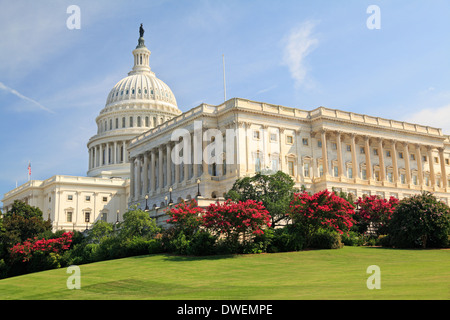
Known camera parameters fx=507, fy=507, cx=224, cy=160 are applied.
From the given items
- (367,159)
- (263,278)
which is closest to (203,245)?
(263,278)

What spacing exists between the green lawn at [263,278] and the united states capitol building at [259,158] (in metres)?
21.1

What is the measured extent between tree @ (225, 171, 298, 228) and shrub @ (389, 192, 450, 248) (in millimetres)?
11619

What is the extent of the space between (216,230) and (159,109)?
302ft

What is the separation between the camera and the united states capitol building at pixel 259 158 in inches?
3029

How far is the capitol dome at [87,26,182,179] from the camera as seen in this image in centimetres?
12950

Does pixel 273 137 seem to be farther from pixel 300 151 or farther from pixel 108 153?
pixel 108 153

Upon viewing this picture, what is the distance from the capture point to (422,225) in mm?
48219

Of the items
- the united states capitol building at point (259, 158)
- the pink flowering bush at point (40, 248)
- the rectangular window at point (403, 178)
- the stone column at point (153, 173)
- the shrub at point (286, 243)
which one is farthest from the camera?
the stone column at point (153, 173)

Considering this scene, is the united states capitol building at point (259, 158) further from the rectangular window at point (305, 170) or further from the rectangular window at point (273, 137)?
the rectangular window at point (305, 170)

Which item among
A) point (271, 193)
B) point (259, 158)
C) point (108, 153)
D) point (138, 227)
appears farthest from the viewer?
point (108, 153)

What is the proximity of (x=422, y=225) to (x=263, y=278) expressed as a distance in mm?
24022

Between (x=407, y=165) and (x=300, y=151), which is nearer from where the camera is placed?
(x=300, y=151)

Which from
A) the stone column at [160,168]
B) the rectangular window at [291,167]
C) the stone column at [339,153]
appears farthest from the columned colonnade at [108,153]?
the stone column at [339,153]

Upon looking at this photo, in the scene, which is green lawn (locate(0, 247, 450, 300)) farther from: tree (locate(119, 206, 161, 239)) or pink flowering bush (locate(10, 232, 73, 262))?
pink flowering bush (locate(10, 232, 73, 262))
